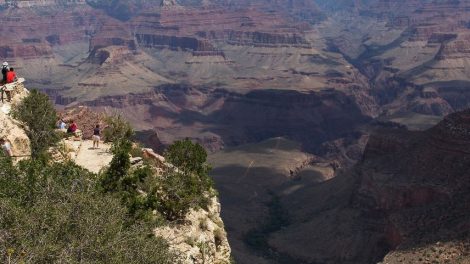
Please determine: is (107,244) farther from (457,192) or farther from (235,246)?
(235,246)

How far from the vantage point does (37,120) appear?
3569 cm

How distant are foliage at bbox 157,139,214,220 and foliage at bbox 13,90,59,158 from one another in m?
6.84

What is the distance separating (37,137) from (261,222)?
6738cm

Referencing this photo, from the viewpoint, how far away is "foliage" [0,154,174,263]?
65.2 ft

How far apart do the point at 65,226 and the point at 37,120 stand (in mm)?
15658

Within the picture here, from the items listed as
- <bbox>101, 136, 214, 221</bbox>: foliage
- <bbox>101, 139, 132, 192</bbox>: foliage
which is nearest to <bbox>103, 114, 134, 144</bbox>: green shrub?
<bbox>101, 136, 214, 221</bbox>: foliage

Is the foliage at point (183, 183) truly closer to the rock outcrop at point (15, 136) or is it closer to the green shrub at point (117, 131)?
the green shrub at point (117, 131)

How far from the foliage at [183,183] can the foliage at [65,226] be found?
340 cm

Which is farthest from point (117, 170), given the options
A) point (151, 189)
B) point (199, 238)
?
point (199, 238)

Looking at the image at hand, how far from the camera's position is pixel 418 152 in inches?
3179

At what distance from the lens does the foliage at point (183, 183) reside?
1144 inches

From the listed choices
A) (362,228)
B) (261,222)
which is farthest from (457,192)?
(261,222)

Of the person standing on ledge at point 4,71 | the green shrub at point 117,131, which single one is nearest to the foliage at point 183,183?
the green shrub at point 117,131

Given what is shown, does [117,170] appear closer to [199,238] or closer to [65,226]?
[199,238]
